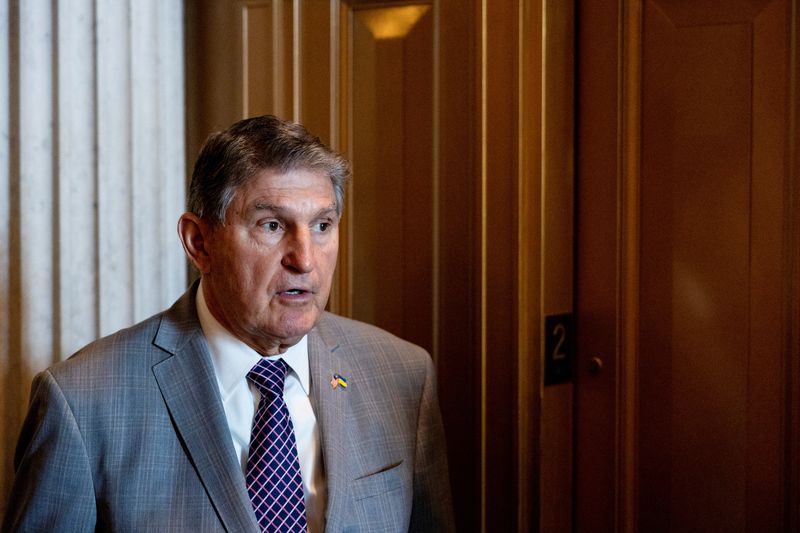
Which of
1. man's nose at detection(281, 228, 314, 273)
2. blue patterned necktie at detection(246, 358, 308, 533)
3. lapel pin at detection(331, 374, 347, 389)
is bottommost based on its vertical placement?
blue patterned necktie at detection(246, 358, 308, 533)

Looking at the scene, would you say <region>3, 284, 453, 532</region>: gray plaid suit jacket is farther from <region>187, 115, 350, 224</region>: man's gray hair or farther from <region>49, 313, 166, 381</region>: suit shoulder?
<region>187, 115, 350, 224</region>: man's gray hair

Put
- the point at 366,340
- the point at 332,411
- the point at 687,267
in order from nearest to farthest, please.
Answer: the point at 332,411
the point at 366,340
the point at 687,267

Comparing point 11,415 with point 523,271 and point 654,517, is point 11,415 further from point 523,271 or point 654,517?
point 654,517

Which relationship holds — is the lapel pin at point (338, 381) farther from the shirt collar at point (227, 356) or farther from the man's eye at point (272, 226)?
the man's eye at point (272, 226)

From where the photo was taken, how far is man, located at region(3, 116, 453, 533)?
1.50 meters

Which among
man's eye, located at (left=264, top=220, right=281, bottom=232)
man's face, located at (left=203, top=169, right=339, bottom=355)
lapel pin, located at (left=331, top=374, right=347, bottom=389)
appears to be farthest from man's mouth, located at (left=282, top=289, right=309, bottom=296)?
lapel pin, located at (left=331, top=374, right=347, bottom=389)

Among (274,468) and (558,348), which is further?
(558,348)

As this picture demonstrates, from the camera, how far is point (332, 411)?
1699mm

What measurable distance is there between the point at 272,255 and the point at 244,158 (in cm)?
18

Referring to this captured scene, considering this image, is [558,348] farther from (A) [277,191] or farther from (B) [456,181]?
(A) [277,191]

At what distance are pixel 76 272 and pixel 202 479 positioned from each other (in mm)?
687

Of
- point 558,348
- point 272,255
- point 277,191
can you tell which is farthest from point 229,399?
point 558,348

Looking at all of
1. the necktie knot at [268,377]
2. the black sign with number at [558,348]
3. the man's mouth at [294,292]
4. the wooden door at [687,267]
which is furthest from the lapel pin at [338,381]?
Answer: the wooden door at [687,267]

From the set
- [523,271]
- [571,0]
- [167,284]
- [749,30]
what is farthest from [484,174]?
[167,284]
